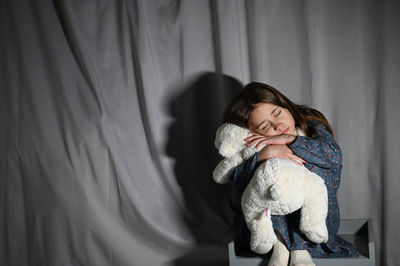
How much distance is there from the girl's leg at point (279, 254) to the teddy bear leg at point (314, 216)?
11 centimetres

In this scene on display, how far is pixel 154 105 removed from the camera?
70.6 inches

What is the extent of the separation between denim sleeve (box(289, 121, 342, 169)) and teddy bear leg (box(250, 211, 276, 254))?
0.22 meters

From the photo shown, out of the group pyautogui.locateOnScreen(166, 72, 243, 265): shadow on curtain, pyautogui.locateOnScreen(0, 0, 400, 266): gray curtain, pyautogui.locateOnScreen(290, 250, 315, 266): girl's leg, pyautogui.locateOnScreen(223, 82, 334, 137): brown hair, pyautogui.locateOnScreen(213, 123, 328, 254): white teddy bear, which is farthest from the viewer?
pyautogui.locateOnScreen(166, 72, 243, 265): shadow on curtain

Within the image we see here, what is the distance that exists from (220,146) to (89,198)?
31.9 inches

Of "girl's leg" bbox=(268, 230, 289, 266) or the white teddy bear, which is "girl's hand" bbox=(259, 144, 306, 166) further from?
"girl's leg" bbox=(268, 230, 289, 266)

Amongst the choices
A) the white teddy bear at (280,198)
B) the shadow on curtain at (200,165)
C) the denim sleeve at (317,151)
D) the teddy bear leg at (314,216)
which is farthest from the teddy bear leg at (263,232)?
the shadow on curtain at (200,165)

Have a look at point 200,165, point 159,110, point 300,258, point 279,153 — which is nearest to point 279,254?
point 300,258

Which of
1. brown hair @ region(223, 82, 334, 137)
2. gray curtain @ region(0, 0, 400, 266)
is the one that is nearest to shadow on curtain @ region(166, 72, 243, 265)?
gray curtain @ region(0, 0, 400, 266)

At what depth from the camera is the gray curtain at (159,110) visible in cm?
162

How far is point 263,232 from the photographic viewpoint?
127 centimetres

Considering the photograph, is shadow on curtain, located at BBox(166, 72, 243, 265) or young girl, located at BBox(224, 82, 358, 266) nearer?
young girl, located at BBox(224, 82, 358, 266)

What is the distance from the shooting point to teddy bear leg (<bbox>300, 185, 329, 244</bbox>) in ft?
3.93

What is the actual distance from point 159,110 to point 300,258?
89 cm

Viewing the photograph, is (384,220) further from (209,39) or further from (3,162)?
(3,162)
